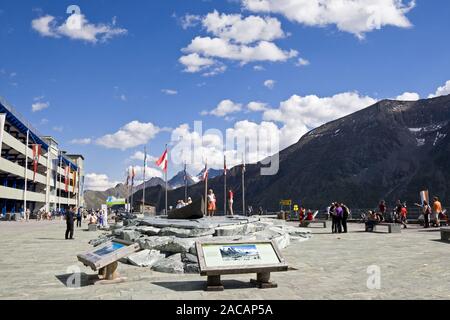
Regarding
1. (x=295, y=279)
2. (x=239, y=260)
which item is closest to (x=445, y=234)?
(x=295, y=279)

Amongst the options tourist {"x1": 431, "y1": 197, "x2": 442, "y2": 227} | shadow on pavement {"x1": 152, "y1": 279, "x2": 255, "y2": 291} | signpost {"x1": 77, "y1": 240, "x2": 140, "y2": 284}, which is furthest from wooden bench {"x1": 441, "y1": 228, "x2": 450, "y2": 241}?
signpost {"x1": 77, "y1": 240, "x2": 140, "y2": 284}

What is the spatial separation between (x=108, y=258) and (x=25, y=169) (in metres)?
53.0

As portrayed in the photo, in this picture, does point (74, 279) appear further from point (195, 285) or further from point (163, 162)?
point (163, 162)

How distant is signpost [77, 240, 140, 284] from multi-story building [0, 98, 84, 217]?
2835 cm

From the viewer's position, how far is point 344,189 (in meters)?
115

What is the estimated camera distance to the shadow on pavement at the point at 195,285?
783cm

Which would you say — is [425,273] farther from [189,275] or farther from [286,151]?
[286,151]

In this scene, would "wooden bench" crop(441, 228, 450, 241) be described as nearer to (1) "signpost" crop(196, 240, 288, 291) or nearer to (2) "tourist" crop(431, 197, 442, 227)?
(2) "tourist" crop(431, 197, 442, 227)

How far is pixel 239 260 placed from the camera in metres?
7.76

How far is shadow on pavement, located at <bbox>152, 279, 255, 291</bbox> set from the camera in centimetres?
783

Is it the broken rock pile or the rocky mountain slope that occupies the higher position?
the rocky mountain slope

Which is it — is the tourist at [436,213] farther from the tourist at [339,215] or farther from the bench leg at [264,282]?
the bench leg at [264,282]
